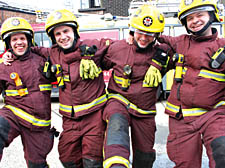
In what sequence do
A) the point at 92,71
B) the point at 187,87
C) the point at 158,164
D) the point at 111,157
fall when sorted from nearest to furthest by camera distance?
the point at 111,157
the point at 187,87
the point at 92,71
the point at 158,164

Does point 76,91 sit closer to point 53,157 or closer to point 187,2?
point 187,2

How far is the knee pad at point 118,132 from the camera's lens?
214cm

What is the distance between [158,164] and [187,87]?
6.19 feet

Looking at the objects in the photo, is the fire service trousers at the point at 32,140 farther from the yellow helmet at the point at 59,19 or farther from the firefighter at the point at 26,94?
the yellow helmet at the point at 59,19

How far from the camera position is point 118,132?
87.0 inches

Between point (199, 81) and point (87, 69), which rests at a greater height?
point (87, 69)

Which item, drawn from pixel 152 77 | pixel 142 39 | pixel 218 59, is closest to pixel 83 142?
pixel 152 77

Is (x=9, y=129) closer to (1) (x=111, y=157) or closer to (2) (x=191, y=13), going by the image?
(1) (x=111, y=157)

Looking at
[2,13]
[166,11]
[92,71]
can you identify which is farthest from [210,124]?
[2,13]

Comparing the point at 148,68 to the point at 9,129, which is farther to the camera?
the point at 148,68

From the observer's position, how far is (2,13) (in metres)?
14.0

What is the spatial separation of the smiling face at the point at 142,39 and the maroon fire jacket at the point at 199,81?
38 centimetres

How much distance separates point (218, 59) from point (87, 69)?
137cm

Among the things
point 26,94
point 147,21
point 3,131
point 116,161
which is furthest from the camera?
point 26,94
